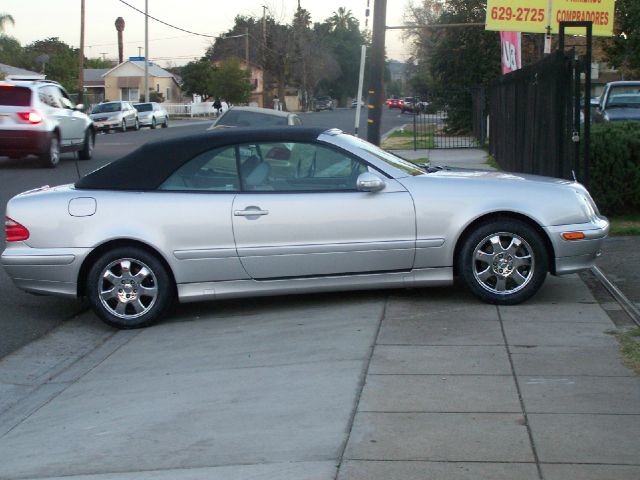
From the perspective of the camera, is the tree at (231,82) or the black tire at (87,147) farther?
the tree at (231,82)

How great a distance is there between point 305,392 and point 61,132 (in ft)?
58.4

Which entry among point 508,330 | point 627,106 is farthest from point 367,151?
point 627,106

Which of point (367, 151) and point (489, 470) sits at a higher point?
point (367, 151)

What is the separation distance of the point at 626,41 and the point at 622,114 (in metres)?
24.7

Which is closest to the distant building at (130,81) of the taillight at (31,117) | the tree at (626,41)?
the tree at (626,41)

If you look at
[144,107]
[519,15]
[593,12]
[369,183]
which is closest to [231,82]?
[144,107]

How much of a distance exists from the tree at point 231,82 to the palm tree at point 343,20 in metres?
58.0

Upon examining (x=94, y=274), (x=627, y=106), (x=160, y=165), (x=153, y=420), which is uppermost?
(x=627, y=106)

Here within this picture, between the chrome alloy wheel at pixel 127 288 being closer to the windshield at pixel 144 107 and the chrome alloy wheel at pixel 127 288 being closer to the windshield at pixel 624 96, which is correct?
the windshield at pixel 624 96

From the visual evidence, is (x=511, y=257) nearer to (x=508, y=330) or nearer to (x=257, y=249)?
(x=508, y=330)

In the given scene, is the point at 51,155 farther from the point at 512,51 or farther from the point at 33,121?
the point at 512,51

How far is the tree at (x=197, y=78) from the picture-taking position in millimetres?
92250

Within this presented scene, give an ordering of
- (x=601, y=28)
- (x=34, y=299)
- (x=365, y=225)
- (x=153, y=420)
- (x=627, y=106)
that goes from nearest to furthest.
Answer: (x=153, y=420), (x=365, y=225), (x=34, y=299), (x=601, y=28), (x=627, y=106)

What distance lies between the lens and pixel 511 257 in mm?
7879
